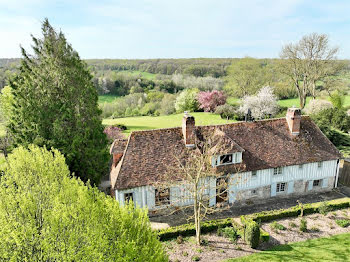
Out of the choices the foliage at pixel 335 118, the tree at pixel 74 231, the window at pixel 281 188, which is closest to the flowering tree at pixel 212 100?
the foliage at pixel 335 118

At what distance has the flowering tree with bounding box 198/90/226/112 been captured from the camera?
62500 mm

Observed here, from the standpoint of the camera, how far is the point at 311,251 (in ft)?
57.9

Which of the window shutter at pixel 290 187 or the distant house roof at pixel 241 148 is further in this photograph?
the window shutter at pixel 290 187

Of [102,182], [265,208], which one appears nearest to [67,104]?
[102,182]

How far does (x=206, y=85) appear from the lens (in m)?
85.0

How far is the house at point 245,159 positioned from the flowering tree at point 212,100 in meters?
36.3

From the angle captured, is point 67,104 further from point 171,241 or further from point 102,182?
point 171,241

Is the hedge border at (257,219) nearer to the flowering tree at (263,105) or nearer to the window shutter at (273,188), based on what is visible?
the window shutter at (273,188)

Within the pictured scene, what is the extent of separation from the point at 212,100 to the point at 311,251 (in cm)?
4713

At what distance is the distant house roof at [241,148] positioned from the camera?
2162 cm

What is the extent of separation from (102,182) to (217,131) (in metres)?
13.4

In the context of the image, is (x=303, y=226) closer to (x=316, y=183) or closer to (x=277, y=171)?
(x=277, y=171)

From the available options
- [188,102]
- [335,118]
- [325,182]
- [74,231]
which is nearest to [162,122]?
[188,102]

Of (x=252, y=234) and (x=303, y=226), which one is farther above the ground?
(x=252, y=234)
